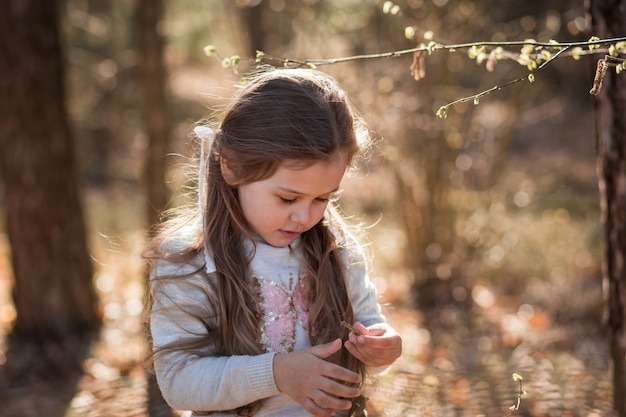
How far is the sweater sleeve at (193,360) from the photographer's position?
1971 millimetres

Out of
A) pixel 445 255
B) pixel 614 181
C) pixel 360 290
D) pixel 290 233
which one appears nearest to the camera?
pixel 290 233

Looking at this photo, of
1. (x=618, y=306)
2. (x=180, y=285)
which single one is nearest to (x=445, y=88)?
(x=618, y=306)

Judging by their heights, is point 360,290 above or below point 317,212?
below

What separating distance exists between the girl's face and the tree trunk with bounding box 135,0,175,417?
9.63 ft

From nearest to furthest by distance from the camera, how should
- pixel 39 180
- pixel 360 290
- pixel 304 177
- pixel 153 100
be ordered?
pixel 304 177 < pixel 360 290 < pixel 39 180 < pixel 153 100

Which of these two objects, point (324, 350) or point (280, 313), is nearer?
point (324, 350)

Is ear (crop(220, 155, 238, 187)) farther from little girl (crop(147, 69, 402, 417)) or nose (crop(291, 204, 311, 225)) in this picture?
nose (crop(291, 204, 311, 225))

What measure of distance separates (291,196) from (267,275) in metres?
0.29

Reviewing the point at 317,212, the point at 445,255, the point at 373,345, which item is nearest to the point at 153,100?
the point at 445,255

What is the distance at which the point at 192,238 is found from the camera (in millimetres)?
2232

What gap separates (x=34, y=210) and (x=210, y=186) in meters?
2.94

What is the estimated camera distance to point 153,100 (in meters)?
5.09

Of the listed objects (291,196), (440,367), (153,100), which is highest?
(153,100)

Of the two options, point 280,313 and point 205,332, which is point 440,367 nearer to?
point 280,313
